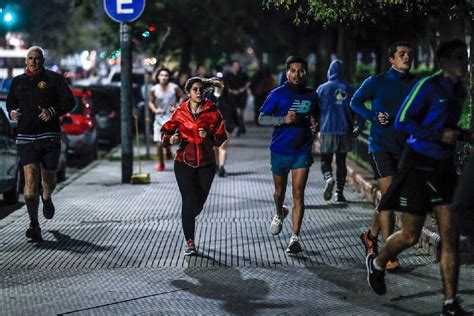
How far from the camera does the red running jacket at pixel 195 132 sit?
975 cm

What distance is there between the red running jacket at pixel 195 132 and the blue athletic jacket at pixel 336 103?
4.07 metres

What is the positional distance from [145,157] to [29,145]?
440 inches

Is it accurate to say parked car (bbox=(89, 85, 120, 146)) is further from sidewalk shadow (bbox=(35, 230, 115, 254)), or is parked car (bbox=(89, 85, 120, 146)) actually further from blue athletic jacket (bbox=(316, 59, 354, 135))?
sidewalk shadow (bbox=(35, 230, 115, 254))

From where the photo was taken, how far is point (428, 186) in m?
7.21

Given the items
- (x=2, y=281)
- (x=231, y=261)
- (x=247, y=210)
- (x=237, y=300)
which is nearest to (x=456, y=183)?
(x=237, y=300)

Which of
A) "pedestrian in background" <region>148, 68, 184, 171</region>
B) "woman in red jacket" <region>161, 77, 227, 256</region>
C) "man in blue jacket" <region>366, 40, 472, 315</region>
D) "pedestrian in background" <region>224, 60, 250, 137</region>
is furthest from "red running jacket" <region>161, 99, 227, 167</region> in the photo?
"pedestrian in background" <region>224, 60, 250, 137</region>

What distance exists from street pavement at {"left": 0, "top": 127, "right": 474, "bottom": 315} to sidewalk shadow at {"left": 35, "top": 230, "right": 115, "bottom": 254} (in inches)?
0.5

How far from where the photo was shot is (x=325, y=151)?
1385 cm

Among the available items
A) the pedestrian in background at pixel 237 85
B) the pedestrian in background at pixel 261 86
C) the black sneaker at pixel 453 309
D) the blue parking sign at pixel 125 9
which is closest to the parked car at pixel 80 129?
the blue parking sign at pixel 125 9

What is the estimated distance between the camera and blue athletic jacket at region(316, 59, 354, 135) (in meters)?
13.7

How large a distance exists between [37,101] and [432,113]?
4.92 metres

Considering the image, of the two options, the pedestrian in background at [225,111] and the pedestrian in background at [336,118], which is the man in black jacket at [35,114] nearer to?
the pedestrian in background at [336,118]

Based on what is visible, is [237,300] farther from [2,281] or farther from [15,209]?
[15,209]

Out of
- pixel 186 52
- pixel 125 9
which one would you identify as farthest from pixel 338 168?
pixel 186 52
